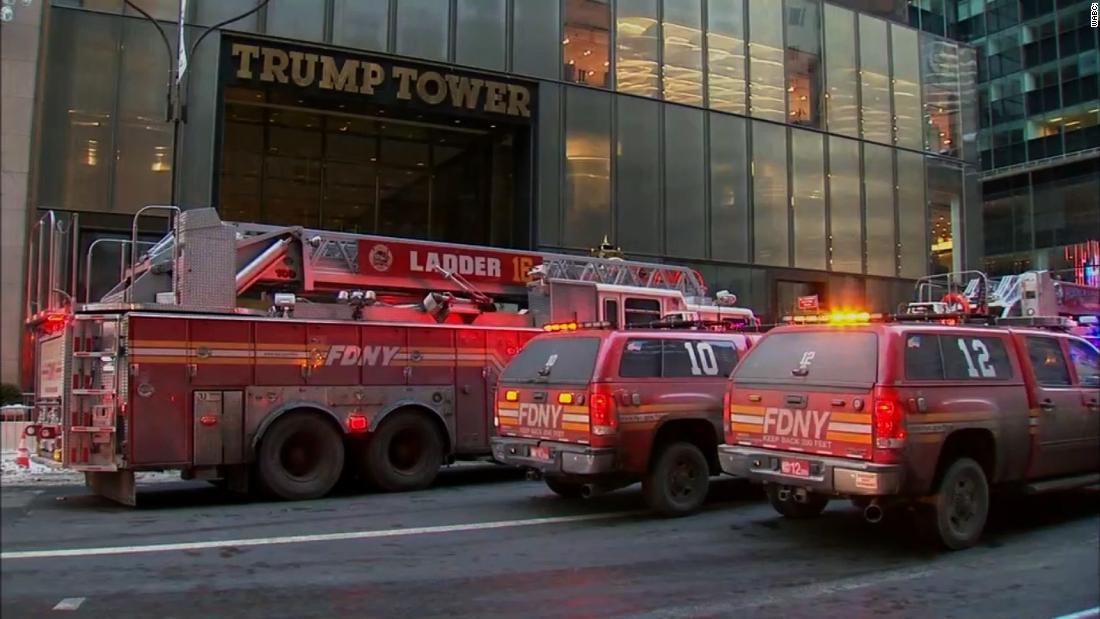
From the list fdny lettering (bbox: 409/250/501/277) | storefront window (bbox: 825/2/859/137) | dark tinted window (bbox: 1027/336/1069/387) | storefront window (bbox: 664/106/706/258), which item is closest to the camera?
dark tinted window (bbox: 1027/336/1069/387)

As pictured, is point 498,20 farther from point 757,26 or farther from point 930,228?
point 930,228

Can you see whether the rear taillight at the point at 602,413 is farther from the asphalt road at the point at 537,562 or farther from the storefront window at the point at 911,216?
the storefront window at the point at 911,216

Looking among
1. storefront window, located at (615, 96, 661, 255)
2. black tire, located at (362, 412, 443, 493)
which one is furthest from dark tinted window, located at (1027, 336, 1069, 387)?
storefront window, located at (615, 96, 661, 255)

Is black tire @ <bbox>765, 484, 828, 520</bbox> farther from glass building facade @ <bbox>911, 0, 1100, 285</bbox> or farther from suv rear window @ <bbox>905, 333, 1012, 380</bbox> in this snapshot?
glass building facade @ <bbox>911, 0, 1100, 285</bbox>

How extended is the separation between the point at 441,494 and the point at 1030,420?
6486 mm

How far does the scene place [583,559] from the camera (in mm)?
6984

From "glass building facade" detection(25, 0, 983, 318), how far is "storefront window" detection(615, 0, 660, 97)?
6cm

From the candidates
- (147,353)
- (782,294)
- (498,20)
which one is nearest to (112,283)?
(147,353)

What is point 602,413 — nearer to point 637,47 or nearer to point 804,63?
point 637,47

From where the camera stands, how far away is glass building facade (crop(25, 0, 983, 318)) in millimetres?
17797

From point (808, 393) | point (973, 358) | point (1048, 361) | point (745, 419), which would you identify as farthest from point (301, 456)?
point (1048, 361)

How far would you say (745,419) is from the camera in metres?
7.90

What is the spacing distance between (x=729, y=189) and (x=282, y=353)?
16.1 metres

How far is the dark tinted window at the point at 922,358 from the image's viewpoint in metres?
7.10
